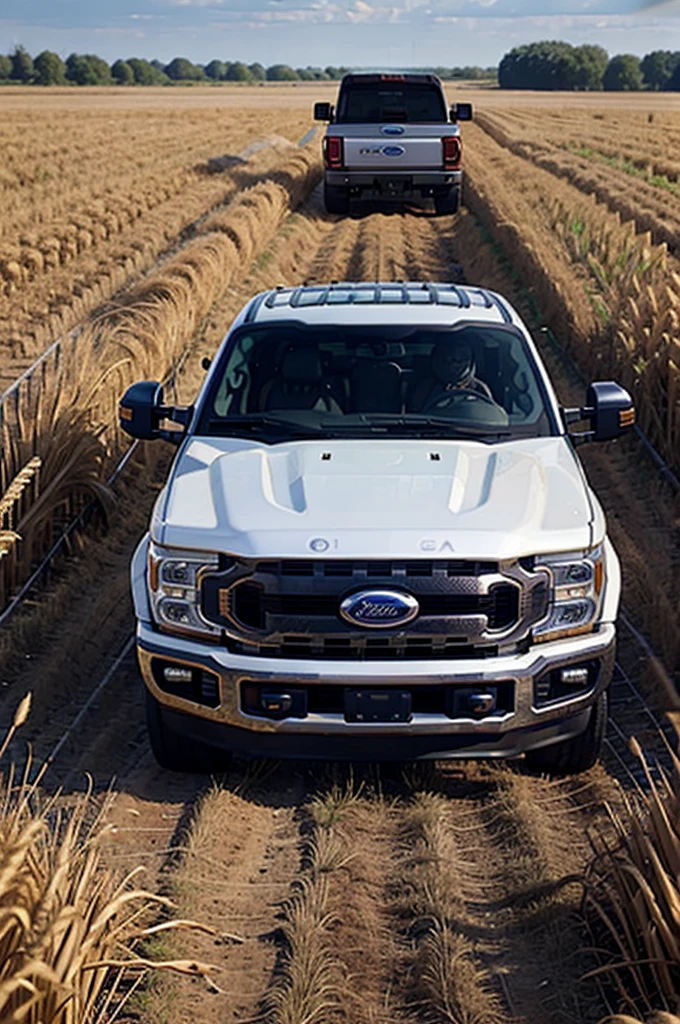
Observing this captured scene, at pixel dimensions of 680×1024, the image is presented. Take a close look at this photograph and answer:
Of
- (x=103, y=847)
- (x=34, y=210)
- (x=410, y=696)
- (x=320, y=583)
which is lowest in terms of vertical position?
(x=34, y=210)

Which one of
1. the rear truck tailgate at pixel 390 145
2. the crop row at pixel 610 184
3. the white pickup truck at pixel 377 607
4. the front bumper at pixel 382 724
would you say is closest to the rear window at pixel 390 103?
the rear truck tailgate at pixel 390 145

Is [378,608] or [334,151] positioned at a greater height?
[378,608]

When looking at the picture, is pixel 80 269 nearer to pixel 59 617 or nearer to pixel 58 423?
pixel 58 423

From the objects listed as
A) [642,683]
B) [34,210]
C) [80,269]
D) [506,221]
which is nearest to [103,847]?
[642,683]

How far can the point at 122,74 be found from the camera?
188000mm

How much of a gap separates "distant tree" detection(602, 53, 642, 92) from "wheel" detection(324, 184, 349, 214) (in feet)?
529

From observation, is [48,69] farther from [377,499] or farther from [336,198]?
[377,499]

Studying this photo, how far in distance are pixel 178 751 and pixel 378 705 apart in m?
0.95

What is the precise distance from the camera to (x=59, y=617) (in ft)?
26.3

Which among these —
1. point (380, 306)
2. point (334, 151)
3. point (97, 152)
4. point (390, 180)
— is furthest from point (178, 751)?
point (97, 152)

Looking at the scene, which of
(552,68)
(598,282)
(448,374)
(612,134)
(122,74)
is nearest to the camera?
(448,374)

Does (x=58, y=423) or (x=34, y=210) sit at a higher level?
(x=58, y=423)

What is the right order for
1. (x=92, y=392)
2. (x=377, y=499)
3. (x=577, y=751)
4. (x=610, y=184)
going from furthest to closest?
(x=610, y=184), (x=92, y=392), (x=577, y=751), (x=377, y=499)

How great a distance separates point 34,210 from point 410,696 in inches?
953
